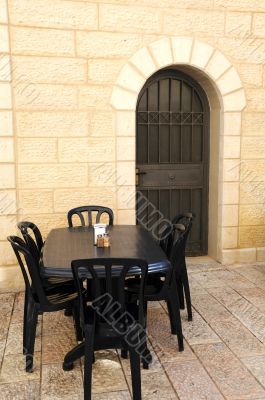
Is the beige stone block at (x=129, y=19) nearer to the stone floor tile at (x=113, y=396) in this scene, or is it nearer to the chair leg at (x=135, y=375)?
the chair leg at (x=135, y=375)

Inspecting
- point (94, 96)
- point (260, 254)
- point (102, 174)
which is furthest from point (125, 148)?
point (260, 254)

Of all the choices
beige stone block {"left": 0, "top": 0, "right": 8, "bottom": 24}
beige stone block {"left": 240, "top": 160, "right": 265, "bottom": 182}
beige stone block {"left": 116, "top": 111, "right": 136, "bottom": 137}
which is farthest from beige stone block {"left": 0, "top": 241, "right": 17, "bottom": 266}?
beige stone block {"left": 240, "top": 160, "right": 265, "bottom": 182}

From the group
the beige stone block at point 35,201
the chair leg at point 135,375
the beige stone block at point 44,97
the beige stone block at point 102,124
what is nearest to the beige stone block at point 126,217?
the beige stone block at point 35,201

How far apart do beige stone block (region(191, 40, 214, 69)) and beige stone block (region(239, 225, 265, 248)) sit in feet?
6.18

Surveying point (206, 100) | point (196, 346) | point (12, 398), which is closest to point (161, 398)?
point (196, 346)

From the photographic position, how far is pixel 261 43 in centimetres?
431

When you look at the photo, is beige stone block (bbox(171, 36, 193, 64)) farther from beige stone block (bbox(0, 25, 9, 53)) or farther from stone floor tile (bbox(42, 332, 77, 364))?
stone floor tile (bbox(42, 332, 77, 364))

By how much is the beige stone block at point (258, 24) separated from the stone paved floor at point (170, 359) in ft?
9.09

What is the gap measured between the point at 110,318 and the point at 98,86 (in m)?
2.47

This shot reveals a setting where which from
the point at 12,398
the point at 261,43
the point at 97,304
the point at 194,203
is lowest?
the point at 12,398

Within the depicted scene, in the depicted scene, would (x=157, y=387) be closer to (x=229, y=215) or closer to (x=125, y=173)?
(x=125, y=173)

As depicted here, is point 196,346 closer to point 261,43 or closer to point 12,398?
point 12,398

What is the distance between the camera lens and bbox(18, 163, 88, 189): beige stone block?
3873 mm

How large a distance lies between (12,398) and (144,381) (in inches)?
30.2
